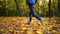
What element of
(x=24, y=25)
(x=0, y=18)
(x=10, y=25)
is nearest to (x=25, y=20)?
(x=24, y=25)

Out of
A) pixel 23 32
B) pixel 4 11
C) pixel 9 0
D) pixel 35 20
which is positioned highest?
pixel 9 0

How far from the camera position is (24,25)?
2213mm

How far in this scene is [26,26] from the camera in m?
2.20

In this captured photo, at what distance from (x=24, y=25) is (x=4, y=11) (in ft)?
1.19

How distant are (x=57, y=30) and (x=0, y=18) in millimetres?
843

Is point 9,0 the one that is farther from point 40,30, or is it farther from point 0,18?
point 40,30

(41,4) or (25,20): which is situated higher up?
(41,4)

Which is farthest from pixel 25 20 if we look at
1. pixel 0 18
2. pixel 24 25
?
pixel 0 18

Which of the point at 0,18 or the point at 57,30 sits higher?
the point at 0,18

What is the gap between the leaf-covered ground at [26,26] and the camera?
216 centimetres

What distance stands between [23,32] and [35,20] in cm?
24

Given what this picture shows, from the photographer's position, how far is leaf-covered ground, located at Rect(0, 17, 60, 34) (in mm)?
2162

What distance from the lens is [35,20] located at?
2.20 m

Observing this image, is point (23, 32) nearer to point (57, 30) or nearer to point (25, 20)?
point (25, 20)
